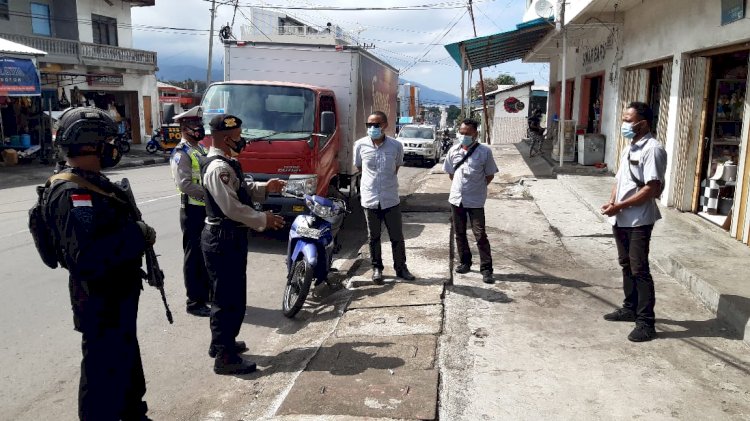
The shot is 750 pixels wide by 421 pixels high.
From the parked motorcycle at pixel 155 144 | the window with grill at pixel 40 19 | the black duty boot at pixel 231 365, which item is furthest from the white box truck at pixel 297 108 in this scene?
the window with grill at pixel 40 19

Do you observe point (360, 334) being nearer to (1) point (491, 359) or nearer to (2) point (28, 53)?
(1) point (491, 359)

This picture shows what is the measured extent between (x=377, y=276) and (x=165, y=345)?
2160 mm

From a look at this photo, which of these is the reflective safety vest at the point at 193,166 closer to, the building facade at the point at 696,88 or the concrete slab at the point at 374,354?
the concrete slab at the point at 374,354

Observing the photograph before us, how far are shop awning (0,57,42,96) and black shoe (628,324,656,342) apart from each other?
1787 cm

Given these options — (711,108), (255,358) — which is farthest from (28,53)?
(711,108)

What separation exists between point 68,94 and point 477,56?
18.4 metres

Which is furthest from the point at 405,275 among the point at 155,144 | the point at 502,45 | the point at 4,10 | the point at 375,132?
the point at 4,10

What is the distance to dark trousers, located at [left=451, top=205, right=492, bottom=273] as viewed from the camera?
5.78 m

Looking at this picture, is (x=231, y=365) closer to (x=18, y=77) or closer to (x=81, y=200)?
(x=81, y=200)

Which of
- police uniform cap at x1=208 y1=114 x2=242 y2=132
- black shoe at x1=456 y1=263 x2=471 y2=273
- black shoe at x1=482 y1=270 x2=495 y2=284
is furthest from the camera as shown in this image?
black shoe at x1=456 y1=263 x2=471 y2=273

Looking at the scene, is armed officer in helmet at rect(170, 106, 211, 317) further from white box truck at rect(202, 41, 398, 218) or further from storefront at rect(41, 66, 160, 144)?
storefront at rect(41, 66, 160, 144)

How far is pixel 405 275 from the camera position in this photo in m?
5.88

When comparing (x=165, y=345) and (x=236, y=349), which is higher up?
(x=236, y=349)

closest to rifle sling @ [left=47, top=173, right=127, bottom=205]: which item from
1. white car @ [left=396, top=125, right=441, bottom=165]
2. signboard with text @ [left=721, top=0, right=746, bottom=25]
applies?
signboard with text @ [left=721, top=0, right=746, bottom=25]
